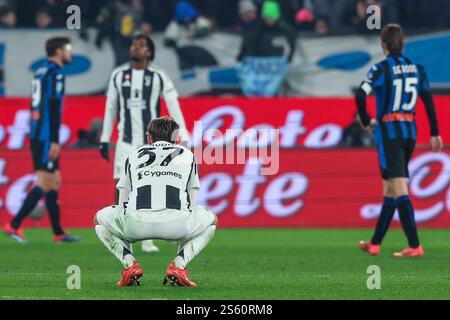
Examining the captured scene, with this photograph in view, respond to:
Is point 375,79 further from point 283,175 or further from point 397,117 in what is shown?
point 283,175

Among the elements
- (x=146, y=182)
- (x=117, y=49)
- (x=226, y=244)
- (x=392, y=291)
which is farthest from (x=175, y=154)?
(x=117, y=49)

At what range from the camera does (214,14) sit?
1998 centimetres

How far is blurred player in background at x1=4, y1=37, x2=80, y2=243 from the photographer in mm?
14648

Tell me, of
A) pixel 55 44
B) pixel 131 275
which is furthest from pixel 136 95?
pixel 131 275

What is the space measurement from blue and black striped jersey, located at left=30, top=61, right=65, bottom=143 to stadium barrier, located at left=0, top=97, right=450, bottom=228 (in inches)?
103

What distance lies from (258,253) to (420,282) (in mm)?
3629

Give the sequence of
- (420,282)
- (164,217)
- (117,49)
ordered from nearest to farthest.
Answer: (164,217) < (420,282) < (117,49)

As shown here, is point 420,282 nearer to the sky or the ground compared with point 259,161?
nearer to the ground

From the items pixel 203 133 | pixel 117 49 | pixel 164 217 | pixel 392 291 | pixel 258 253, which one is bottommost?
pixel 392 291

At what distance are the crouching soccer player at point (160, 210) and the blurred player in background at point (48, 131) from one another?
527 centimetres

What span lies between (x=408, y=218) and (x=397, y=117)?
3.27 ft

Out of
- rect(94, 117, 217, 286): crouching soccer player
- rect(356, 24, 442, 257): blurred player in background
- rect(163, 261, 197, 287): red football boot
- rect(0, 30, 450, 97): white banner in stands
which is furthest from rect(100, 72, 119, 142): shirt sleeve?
rect(0, 30, 450, 97): white banner in stands

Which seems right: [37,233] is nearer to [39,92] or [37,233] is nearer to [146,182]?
[39,92]

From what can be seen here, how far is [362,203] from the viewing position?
17.2m
